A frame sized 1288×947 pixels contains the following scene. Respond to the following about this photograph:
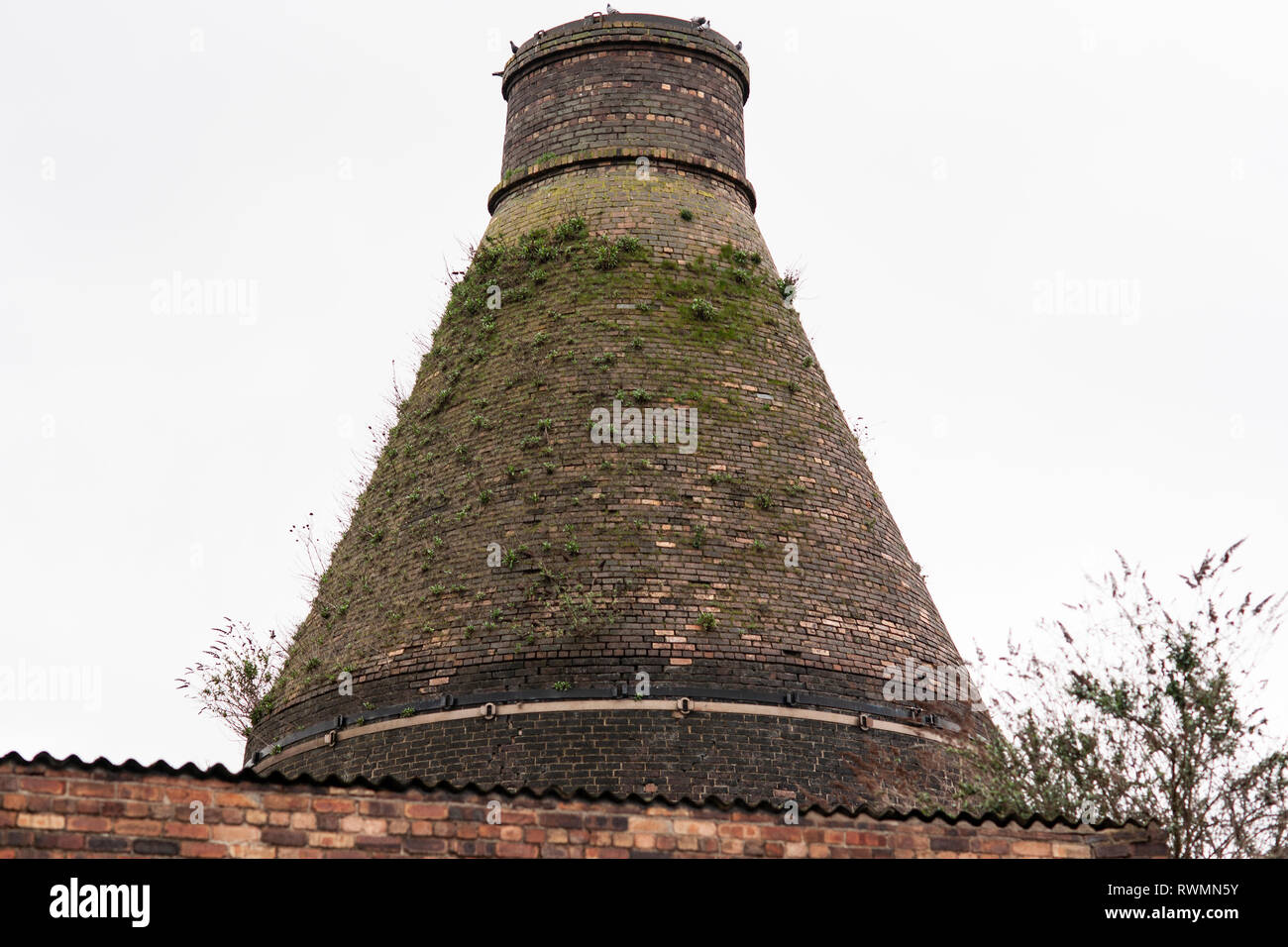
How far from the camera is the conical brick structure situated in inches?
512

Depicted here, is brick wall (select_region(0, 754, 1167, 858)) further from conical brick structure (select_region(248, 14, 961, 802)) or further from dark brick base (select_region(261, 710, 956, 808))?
conical brick structure (select_region(248, 14, 961, 802))

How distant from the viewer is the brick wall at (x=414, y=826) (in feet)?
27.3

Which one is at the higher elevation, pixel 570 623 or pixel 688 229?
pixel 688 229

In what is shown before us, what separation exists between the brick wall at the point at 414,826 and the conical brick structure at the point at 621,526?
10.1 feet

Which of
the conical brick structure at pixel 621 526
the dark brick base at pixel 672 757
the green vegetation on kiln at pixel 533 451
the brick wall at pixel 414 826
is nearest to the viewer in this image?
the brick wall at pixel 414 826

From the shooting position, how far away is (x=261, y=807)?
343 inches

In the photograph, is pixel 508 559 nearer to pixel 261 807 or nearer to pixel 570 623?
pixel 570 623

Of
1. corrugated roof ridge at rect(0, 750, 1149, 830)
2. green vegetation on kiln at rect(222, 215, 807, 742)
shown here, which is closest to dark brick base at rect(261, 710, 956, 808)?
green vegetation on kiln at rect(222, 215, 807, 742)

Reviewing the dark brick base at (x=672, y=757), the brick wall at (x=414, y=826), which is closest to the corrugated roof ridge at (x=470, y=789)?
the brick wall at (x=414, y=826)

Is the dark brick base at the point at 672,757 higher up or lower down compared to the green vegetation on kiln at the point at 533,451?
lower down

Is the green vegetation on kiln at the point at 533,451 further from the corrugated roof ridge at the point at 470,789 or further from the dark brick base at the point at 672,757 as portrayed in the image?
the corrugated roof ridge at the point at 470,789
